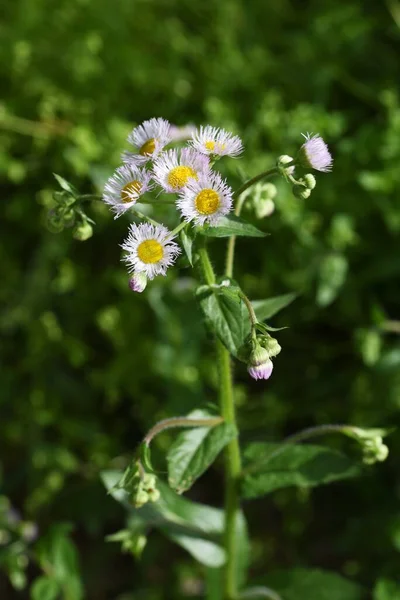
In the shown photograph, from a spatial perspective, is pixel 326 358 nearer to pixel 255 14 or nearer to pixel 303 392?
pixel 303 392

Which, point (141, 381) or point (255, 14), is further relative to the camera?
point (255, 14)

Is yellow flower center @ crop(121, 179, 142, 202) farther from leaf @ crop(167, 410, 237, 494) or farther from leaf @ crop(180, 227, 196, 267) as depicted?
leaf @ crop(167, 410, 237, 494)

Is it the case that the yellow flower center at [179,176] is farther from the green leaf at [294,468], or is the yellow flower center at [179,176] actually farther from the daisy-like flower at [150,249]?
the green leaf at [294,468]

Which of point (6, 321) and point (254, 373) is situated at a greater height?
point (6, 321)

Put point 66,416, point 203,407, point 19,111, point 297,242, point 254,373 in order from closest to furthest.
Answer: point 254,373, point 203,407, point 297,242, point 66,416, point 19,111

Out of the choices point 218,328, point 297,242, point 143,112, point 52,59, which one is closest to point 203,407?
point 218,328

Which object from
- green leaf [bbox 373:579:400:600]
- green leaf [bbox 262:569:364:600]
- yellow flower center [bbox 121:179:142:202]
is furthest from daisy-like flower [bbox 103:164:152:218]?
green leaf [bbox 373:579:400:600]

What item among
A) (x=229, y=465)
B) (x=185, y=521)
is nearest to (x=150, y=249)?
(x=229, y=465)

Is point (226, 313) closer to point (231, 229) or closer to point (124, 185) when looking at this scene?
point (231, 229)
